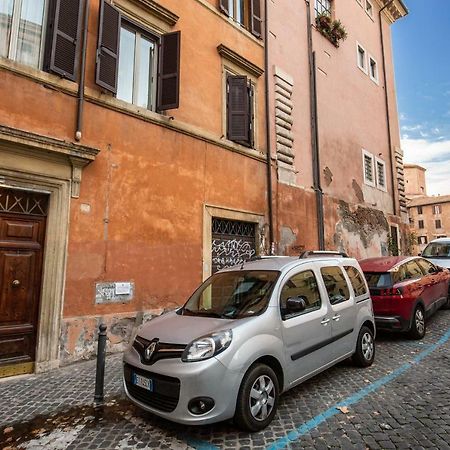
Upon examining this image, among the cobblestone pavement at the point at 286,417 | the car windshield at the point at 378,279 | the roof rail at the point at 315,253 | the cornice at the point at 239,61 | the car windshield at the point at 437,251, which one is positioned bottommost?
the cobblestone pavement at the point at 286,417

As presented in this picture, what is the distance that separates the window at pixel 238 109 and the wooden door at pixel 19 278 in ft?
17.0

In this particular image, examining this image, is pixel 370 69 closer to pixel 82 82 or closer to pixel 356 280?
pixel 356 280

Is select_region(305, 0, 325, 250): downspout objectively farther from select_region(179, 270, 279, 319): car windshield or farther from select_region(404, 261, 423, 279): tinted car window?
select_region(179, 270, 279, 319): car windshield

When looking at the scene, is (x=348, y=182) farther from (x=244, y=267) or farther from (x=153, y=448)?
(x=153, y=448)

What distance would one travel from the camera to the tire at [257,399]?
3373 millimetres

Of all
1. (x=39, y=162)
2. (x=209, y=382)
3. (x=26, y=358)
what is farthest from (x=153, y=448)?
(x=39, y=162)

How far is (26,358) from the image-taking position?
5492 mm

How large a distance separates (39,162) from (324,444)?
554 cm

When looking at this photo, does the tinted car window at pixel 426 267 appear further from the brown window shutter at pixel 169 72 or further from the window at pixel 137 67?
the window at pixel 137 67

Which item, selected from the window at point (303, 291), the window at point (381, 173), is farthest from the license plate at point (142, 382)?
the window at point (381, 173)

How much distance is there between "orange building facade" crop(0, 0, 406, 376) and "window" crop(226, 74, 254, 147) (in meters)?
0.04

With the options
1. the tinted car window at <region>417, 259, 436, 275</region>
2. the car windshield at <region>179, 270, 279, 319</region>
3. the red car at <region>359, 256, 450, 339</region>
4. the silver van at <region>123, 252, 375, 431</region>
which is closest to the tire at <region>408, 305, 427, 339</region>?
the red car at <region>359, 256, 450, 339</region>

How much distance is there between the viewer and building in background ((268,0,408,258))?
36.0 ft

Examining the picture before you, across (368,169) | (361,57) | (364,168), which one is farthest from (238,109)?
(361,57)
